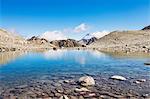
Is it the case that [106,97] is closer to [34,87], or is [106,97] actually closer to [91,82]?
[91,82]

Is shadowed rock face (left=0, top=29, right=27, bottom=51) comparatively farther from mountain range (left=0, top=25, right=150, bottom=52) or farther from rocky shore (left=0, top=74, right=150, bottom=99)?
rocky shore (left=0, top=74, right=150, bottom=99)

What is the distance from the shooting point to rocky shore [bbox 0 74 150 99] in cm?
1431

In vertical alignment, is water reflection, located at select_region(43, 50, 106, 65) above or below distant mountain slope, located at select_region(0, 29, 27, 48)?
below

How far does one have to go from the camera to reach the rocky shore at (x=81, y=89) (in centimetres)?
1431

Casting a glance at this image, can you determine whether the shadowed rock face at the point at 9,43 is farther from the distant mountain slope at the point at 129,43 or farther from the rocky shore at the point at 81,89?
the rocky shore at the point at 81,89

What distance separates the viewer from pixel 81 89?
15445 mm

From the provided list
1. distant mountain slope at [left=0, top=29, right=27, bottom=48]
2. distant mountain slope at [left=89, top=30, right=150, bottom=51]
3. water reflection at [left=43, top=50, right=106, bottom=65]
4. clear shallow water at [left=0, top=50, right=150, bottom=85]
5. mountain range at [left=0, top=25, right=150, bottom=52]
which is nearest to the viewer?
clear shallow water at [left=0, top=50, right=150, bottom=85]

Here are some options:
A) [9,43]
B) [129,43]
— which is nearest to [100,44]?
[129,43]

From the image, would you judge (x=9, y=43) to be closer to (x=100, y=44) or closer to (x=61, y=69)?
(x=61, y=69)

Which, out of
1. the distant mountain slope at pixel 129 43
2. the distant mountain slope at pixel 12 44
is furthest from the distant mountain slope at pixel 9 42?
the distant mountain slope at pixel 129 43

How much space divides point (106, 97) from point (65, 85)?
3.80 m

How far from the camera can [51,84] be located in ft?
57.6

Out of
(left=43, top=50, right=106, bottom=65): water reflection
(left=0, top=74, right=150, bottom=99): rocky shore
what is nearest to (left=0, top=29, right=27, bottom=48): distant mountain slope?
(left=43, top=50, right=106, bottom=65): water reflection

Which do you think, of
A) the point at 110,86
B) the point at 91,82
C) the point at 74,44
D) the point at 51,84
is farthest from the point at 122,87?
the point at 74,44
